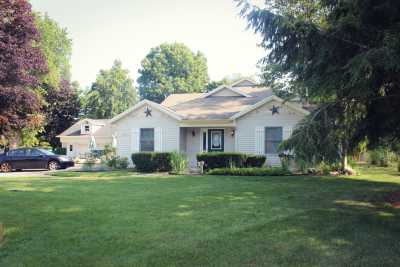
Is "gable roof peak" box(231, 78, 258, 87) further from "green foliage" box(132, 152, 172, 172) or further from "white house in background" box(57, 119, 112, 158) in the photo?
"white house in background" box(57, 119, 112, 158)

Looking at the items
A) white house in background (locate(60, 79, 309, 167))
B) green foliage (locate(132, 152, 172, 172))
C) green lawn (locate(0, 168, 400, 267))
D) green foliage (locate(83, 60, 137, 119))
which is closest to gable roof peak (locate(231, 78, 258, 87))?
white house in background (locate(60, 79, 309, 167))

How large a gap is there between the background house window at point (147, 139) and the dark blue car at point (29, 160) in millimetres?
4617

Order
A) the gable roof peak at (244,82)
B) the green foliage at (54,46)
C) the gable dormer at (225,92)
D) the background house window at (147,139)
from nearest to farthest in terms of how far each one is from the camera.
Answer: the background house window at (147,139) → the gable dormer at (225,92) → the gable roof peak at (244,82) → the green foliage at (54,46)

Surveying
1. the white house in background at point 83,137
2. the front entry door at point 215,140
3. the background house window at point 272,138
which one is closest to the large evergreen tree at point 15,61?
the front entry door at point 215,140

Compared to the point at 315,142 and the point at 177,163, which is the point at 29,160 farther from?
the point at 315,142

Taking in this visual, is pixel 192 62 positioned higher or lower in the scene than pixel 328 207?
higher

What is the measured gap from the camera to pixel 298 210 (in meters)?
8.29

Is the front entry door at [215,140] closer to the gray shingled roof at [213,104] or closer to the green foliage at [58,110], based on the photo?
the gray shingled roof at [213,104]

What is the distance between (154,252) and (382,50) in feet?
15.3

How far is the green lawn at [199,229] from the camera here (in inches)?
199

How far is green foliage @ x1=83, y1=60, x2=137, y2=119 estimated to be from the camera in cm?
5847

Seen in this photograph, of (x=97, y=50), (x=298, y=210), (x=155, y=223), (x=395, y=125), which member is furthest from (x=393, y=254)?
(x=97, y=50)

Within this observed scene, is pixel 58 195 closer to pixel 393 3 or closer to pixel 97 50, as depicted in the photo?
pixel 393 3

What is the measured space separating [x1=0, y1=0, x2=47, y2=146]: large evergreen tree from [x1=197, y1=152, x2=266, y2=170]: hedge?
1030 cm
